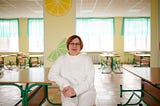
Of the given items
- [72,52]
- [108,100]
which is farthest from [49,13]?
[72,52]

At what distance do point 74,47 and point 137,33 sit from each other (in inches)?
505

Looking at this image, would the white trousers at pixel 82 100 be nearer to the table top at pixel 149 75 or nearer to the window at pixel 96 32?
the table top at pixel 149 75

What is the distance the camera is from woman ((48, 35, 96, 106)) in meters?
2.57

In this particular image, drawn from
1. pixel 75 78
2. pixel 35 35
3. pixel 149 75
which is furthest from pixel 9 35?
pixel 75 78

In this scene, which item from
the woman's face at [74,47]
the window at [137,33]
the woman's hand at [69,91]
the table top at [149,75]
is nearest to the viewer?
the woman's hand at [69,91]

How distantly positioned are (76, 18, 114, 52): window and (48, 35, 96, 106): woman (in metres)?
12.3

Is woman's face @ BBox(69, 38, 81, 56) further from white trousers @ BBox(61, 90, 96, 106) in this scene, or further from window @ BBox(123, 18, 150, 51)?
window @ BBox(123, 18, 150, 51)

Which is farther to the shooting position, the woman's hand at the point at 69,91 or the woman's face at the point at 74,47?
the woman's face at the point at 74,47

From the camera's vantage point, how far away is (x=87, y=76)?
2.64 metres

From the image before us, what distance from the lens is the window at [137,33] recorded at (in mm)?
14898

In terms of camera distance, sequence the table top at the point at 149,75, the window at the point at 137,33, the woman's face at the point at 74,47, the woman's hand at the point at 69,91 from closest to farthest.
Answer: the woman's hand at the point at 69,91 → the woman's face at the point at 74,47 → the table top at the point at 149,75 → the window at the point at 137,33

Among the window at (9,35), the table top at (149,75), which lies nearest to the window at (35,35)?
the window at (9,35)

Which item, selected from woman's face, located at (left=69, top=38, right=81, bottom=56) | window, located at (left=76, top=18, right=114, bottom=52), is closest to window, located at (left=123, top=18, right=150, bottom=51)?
window, located at (left=76, top=18, right=114, bottom=52)

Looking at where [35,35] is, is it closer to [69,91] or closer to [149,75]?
[149,75]
